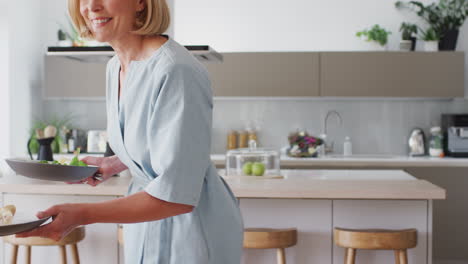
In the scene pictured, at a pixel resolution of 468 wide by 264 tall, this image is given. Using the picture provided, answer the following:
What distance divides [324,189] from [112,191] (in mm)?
1072

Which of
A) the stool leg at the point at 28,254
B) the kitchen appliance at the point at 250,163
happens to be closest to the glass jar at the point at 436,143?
the kitchen appliance at the point at 250,163

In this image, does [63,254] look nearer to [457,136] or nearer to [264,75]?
[264,75]

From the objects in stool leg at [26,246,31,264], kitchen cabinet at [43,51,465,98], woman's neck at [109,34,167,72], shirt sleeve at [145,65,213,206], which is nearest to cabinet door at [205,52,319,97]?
kitchen cabinet at [43,51,465,98]

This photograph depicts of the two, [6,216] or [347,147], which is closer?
[6,216]

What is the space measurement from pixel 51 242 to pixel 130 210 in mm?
1897

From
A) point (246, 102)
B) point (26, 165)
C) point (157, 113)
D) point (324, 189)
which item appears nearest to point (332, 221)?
point (324, 189)

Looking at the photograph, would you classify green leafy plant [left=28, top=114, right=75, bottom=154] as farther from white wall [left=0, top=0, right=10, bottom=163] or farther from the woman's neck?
the woman's neck

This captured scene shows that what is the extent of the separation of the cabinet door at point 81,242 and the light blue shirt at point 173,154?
174cm

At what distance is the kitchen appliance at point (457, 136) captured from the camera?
512 centimetres

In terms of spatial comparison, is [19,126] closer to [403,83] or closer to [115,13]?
[403,83]

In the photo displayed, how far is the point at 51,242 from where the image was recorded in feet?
9.55

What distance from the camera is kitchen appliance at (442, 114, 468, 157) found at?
5.12 meters

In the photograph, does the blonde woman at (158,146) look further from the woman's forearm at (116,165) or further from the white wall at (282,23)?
the white wall at (282,23)

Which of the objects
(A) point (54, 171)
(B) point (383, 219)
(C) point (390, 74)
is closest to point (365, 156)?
(C) point (390, 74)
